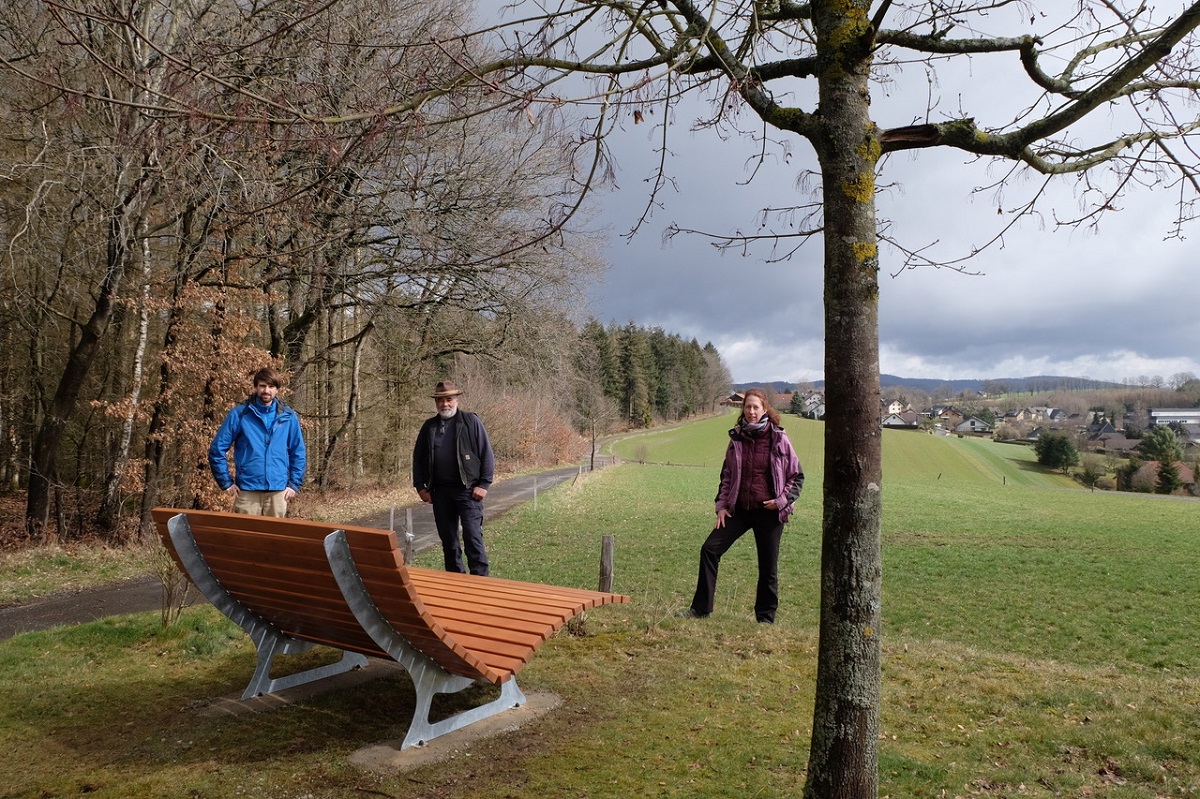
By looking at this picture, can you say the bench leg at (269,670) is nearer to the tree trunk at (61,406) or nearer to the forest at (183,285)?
the forest at (183,285)

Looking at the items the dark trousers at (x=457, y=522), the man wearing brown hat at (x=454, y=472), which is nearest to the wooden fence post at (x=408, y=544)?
the dark trousers at (x=457, y=522)

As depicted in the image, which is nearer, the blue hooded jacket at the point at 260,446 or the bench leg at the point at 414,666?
the bench leg at the point at 414,666

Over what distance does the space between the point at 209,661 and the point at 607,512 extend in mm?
18518

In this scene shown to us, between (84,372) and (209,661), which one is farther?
(84,372)

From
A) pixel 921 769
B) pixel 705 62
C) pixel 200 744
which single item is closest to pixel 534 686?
pixel 200 744

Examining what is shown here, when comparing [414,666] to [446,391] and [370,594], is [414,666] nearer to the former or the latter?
[370,594]

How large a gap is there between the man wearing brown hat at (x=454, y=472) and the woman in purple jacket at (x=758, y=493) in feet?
6.44

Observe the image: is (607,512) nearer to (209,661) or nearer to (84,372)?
(84,372)

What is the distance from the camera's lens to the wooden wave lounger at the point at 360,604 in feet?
10.8

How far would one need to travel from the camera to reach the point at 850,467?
2607 millimetres

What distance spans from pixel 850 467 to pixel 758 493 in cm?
378

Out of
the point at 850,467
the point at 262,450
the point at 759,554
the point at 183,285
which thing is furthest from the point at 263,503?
the point at 183,285

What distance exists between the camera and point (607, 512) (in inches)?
926

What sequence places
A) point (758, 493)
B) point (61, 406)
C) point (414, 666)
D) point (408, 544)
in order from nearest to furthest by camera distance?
1. point (414, 666)
2. point (758, 493)
3. point (408, 544)
4. point (61, 406)
